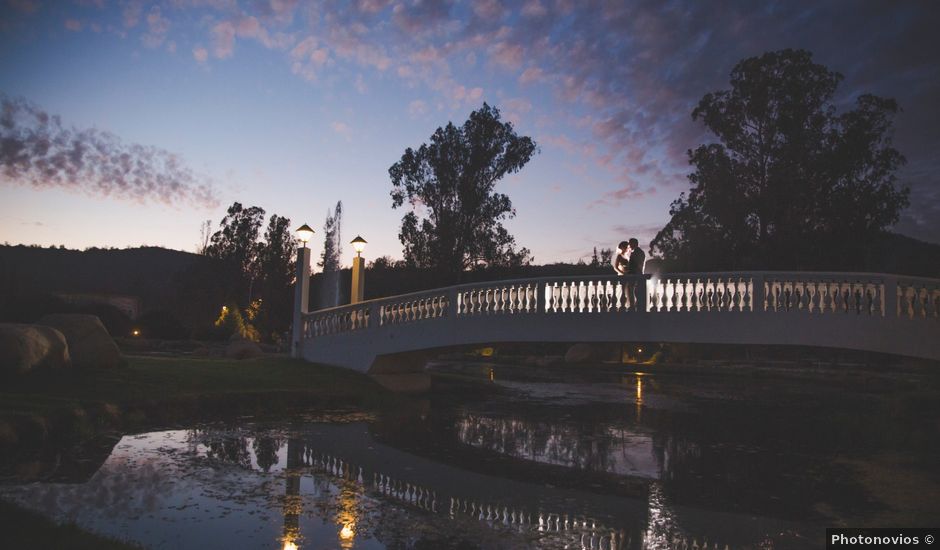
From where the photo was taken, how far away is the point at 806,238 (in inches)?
1084

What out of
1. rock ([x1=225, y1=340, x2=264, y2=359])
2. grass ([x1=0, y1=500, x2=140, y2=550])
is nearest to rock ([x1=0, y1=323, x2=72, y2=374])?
grass ([x1=0, y1=500, x2=140, y2=550])

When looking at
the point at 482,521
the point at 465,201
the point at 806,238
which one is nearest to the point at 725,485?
the point at 482,521

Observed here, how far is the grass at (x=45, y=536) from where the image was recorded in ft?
15.7

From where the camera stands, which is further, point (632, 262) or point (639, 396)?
point (639, 396)

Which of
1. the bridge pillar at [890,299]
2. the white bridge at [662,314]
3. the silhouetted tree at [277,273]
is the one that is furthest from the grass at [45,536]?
the silhouetted tree at [277,273]

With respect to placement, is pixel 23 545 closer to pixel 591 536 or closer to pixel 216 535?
pixel 216 535

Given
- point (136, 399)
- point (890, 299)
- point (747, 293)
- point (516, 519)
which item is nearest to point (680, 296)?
point (747, 293)

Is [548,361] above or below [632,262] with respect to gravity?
below

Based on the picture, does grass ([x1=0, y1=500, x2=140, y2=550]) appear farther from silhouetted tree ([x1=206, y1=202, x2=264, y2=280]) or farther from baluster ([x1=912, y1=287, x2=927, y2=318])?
silhouetted tree ([x1=206, y1=202, x2=264, y2=280])

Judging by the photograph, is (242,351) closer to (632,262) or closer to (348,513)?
(632,262)

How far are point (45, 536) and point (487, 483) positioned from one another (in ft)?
15.5

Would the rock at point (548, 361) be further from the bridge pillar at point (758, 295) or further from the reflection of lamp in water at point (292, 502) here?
the reflection of lamp in water at point (292, 502)

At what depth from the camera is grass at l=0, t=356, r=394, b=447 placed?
9992 millimetres

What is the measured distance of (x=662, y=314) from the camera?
47.7 ft
